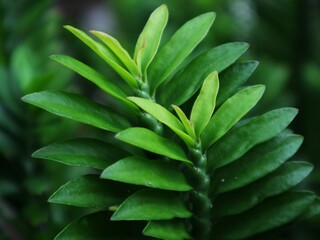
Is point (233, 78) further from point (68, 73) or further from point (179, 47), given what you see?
point (68, 73)

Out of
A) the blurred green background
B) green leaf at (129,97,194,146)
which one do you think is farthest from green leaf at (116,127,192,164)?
the blurred green background

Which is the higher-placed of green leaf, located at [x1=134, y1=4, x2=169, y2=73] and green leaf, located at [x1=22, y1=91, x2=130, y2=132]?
green leaf, located at [x1=134, y1=4, x2=169, y2=73]

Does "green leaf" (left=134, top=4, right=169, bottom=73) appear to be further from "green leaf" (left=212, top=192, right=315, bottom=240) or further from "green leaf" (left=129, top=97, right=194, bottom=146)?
"green leaf" (left=212, top=192, right=315, bottom=240)

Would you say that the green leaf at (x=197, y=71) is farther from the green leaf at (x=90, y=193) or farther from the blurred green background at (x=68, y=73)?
the blurred green background at (x=68, y=73)

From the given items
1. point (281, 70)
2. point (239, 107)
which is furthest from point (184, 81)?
point (281, 70)

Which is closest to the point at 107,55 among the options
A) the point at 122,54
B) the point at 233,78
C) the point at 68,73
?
the point at 122,54

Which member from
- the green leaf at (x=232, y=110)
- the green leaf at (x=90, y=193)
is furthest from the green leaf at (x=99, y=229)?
the green leaf at (x=232, y=110)

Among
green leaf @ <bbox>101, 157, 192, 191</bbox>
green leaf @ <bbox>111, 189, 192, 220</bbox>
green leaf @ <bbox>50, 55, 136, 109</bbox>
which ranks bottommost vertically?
green leaf @ <bbox>111, 189, 192, 220</bbox>
